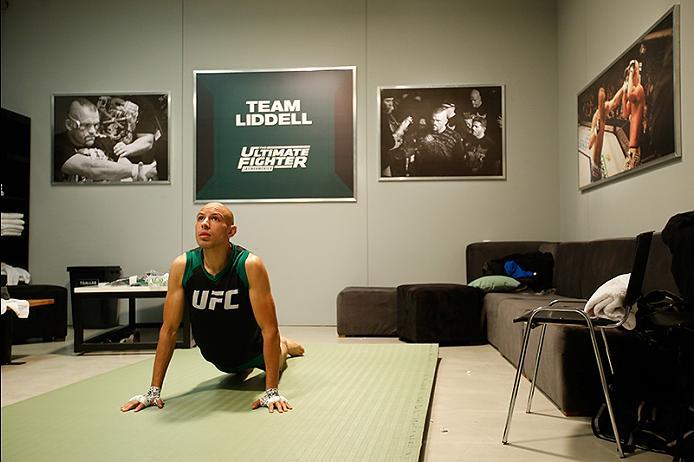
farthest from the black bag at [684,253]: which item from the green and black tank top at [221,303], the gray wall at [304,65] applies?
the gray wall at [304,65]

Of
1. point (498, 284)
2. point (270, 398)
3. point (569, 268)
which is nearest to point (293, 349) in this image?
point (270, 398)

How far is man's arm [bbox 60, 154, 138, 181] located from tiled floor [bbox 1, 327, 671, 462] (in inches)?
93.7

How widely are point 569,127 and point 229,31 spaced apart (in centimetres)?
400

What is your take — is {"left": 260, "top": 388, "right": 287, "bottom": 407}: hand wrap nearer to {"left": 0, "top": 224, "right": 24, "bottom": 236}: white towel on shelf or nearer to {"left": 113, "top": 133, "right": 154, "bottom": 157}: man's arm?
{"left": 0, "top": 224, "right": 24, "bottom": 236}: white towel on shelf

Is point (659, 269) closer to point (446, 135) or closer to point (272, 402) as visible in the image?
point (272, 402)

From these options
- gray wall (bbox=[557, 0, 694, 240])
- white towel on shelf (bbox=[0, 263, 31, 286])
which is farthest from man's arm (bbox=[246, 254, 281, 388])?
white towel on shelf (bbox=[0, 263, 31, 286])

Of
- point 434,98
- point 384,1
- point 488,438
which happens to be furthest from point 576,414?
point 384,1

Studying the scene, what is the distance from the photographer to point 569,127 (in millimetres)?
6785

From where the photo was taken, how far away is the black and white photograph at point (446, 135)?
23.8ft

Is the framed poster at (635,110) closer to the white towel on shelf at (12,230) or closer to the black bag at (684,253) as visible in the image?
the black bag at (684,253)

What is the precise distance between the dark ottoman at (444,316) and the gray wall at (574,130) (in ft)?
4.43

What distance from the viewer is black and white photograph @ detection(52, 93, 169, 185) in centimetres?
754

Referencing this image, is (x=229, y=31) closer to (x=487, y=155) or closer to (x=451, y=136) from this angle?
(x=451, y=136)

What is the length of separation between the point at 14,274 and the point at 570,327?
19.8 feet
